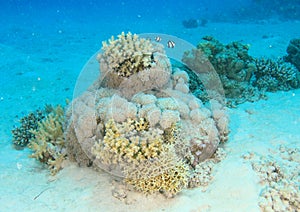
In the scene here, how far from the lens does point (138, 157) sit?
14.2 ft

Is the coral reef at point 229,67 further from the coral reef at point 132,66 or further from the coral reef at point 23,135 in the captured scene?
the coral reef at point 23,135

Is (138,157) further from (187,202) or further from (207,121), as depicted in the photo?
(207,121)

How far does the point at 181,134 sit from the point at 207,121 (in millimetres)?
713

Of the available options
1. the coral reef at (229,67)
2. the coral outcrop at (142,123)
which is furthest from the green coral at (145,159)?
the coral reef at (229,67)

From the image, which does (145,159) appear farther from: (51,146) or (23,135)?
(23,135)

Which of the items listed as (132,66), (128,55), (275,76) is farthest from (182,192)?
(275,76)

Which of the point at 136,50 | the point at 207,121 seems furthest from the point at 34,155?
the point at 207,121

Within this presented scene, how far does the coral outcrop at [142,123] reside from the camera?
4.39m

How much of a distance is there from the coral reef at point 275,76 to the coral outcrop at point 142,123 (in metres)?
3.47

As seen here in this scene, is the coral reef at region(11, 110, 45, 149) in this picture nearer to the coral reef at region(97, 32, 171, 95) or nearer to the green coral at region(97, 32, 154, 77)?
the coral reef at region(97, 32, 171, 95)

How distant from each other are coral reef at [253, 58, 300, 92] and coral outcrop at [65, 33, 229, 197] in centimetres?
347

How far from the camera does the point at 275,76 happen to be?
8.94 meters

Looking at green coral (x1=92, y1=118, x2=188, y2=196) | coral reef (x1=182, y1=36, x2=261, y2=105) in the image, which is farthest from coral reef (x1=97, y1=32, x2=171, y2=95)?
coral reef (x1=182, y1=36, x2=261, y2=105)

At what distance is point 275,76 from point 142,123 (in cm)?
610
